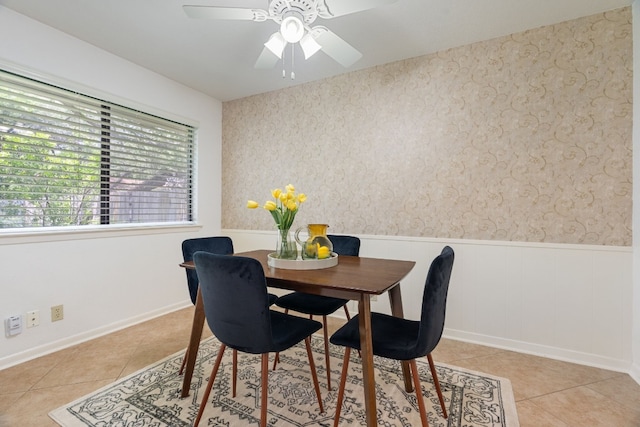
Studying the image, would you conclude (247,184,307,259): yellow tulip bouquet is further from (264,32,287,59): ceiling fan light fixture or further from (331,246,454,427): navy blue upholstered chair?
(264,32,287,59): ceiling fan light fixture

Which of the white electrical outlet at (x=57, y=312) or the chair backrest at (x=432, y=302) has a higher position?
the chair backrest at (x=432, y=302)

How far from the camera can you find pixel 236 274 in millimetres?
1269

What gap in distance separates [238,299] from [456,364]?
167cm

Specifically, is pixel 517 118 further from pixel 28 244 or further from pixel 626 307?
pixel 28 244

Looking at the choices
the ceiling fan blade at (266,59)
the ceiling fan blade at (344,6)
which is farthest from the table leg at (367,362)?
the ceiling fan blade at (266,59)

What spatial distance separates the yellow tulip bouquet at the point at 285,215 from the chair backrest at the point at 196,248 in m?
0.58

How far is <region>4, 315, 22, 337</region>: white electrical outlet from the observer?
6.64ft

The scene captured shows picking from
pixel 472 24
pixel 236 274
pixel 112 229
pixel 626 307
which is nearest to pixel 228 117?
pixel 112 229

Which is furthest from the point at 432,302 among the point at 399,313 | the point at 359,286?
the point at 399,313

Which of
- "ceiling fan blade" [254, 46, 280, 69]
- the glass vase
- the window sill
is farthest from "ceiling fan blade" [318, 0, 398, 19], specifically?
the window sill

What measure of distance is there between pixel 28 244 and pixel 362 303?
2.40 meters

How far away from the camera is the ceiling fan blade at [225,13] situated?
155 cm

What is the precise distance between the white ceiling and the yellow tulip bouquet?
127 cm

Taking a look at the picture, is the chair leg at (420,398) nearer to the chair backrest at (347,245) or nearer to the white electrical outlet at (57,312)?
the chair backrest at (347,245)
